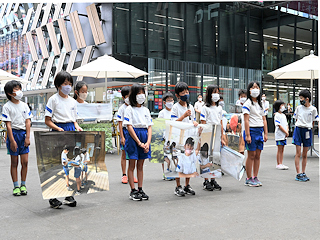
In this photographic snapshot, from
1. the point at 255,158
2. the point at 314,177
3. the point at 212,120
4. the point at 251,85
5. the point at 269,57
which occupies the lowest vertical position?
the point at 314,177

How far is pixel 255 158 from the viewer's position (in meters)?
6.88

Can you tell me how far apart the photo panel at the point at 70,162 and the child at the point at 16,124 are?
112cm

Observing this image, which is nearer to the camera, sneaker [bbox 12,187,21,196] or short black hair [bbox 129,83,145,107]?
short black hair [bbox 129,83,145,107]

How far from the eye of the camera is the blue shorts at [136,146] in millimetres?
5555

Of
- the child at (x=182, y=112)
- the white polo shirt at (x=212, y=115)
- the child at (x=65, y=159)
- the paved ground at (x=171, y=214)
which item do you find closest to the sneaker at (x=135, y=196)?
the paved ground at (x=171, y=214)

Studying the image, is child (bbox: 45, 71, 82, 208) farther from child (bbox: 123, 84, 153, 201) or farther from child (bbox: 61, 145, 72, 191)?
child (bbox: 123, 84, 153, 201)

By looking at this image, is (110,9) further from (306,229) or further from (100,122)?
(306,229)

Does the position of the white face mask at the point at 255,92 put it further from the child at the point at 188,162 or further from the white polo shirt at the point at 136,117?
the white polo shirt at the point at 136,117

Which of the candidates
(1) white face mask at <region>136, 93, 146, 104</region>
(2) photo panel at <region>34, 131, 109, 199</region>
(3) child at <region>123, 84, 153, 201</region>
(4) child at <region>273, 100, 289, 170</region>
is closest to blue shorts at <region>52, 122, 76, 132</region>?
(2) photo panel at <region>34, 131, 109, 199</region>

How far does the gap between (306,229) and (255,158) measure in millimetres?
2760

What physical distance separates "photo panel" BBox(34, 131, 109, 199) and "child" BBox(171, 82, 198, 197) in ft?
4.52

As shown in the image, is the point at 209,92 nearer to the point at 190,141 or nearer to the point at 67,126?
the point at 190,141

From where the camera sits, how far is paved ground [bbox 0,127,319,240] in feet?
13.2

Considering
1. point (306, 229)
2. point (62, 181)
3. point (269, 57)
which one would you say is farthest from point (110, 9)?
point (306, 229)
